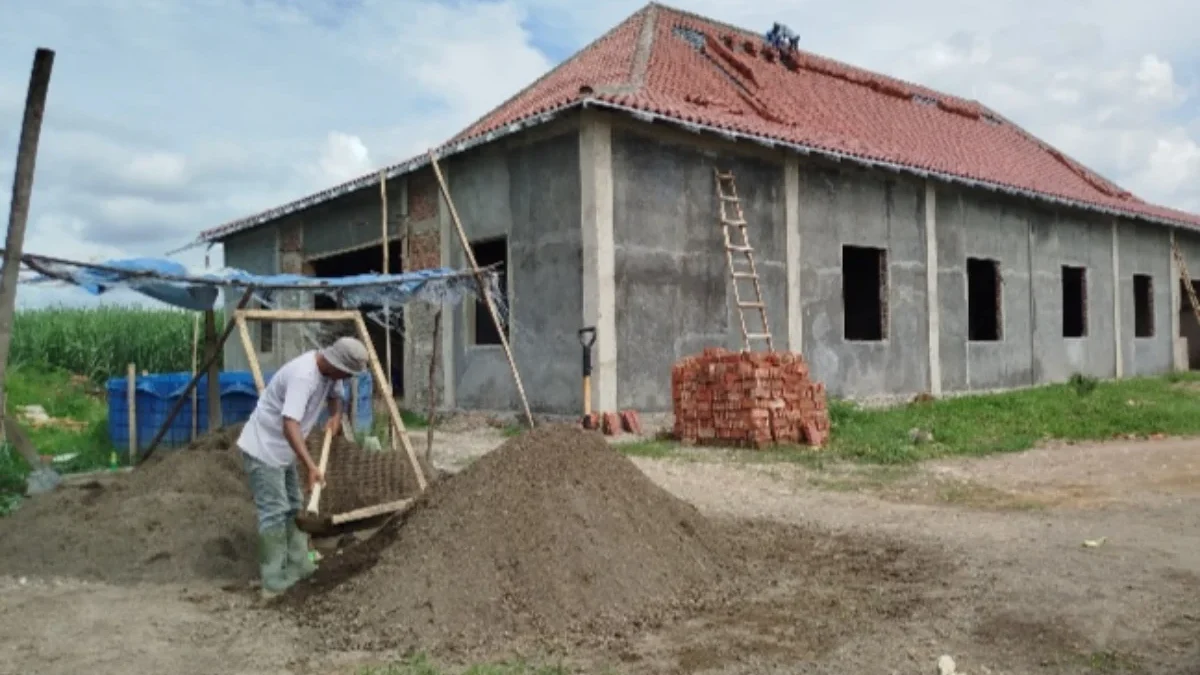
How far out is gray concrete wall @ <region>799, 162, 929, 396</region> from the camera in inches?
535

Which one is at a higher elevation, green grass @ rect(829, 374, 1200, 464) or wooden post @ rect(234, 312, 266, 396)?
wooden post @ rect(234, 312, 266, 396)

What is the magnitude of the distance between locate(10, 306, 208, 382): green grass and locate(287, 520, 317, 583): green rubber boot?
16.8 meters

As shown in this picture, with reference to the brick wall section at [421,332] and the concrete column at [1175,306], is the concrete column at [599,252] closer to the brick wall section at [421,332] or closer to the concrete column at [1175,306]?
the brick wall section at [421,332]

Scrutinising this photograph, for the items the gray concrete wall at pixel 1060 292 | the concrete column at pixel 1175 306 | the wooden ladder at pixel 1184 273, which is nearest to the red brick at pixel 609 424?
the gray concrete wall at pixel 1060 292

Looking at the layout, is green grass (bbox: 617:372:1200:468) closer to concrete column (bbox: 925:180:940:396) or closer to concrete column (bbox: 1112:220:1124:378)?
concrete column (bbox: 925:180:940:396)

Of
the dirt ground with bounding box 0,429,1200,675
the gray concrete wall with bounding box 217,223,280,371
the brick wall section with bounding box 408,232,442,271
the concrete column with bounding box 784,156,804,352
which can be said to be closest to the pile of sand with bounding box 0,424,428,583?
the dirt ground with bounding box 0,429,1200,675

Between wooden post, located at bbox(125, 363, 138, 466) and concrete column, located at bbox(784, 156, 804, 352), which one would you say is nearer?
wooden post, located at bbox(125, 363, 138, 466)

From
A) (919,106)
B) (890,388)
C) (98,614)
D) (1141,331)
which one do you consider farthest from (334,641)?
(1141,331)

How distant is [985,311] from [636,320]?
9670 millimetres

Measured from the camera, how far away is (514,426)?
1235 centimetres

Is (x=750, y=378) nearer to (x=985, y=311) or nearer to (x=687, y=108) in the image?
(x=687, y=108)

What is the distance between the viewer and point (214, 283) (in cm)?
802

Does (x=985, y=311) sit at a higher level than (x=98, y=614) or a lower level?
higher

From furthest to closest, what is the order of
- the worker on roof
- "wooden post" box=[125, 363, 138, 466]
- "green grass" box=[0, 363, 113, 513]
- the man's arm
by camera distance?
"wooden post" box=[125, 363, 138, 466] → "green grass" box=[0, 363, 113, 513] → the worker on roof → the man's arm
